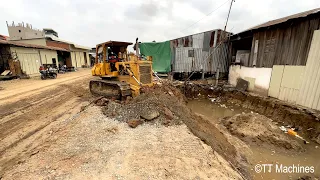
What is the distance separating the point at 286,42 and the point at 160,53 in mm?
8490

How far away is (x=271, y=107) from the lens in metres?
7.32

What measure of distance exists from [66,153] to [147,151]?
173cm

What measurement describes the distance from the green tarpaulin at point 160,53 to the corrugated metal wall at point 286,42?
6204mm

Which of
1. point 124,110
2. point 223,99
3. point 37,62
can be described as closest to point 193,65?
point 223,99

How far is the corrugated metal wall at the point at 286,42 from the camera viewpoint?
6.31 m

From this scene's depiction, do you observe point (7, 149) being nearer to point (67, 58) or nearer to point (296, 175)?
point (296, 175)

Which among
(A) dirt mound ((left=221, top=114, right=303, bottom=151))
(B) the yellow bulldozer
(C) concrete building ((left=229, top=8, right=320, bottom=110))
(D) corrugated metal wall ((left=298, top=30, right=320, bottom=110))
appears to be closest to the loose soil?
(B) the yellow bulldozer

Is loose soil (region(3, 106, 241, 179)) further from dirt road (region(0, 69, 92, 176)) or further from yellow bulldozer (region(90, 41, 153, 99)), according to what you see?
yellow bulldozer (region(90, 41, 153, 99))

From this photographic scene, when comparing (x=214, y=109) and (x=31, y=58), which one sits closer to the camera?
(x=214, y=109)

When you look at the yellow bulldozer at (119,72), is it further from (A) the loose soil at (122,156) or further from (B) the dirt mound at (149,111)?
(A) the loose soil at (122,156)

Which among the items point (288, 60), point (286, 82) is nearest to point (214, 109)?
point (286, 82)

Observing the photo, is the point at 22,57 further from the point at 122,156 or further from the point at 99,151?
the point at 122,156

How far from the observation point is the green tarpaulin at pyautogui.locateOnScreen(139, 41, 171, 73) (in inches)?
500
